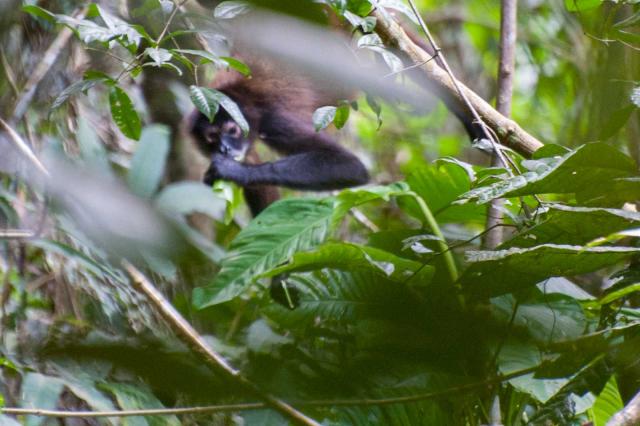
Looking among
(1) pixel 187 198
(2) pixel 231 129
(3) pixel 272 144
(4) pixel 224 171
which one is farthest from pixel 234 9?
(3) pixel 272 144

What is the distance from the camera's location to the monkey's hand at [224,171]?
3379 mm

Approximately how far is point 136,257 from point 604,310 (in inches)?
39.8

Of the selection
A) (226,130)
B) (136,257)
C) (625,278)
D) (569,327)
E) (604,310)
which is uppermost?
(136,257)

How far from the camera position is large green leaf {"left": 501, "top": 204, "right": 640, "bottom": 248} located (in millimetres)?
1025

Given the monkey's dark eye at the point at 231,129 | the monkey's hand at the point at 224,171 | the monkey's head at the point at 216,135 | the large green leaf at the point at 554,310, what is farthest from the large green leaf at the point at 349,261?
the monkey's dark eye at the point at 231,129

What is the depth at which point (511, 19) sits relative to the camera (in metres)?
1.89

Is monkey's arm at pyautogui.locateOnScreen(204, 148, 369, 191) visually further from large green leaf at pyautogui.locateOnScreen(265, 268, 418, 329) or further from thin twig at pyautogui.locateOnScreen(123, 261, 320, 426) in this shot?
thin twig at pyautogui.locateOnScreen(123, 261, 320, 426)

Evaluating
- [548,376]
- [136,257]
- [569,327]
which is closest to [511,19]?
[569,327]

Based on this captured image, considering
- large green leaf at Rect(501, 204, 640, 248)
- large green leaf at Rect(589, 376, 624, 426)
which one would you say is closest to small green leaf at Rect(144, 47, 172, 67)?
large green leaf at Rect(501, 204, 640, 248)

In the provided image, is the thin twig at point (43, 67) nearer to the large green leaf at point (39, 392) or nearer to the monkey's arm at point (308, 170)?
the large green leaf at point (39, 392)

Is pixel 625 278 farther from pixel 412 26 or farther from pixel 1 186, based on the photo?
pixel 412 26

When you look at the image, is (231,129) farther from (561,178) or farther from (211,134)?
(561,178)

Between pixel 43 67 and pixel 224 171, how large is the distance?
143cm

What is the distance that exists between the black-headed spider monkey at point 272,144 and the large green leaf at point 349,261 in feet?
6.22
